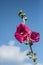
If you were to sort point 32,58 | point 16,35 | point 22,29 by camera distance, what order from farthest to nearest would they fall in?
point 22,29, point 16,35, point 32,58

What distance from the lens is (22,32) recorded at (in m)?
1.00

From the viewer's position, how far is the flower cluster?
913 mm

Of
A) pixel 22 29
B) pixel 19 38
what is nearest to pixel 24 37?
pixel 19 38

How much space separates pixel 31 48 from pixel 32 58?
3.6 inches

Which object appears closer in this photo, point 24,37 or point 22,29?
point 24,37

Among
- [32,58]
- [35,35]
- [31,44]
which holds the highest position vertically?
[35,35]

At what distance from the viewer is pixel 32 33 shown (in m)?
0.99

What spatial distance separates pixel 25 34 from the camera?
3.11 ft

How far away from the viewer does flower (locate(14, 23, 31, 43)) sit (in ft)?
2.98

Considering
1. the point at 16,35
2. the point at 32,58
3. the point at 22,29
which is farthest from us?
the point at 22,29

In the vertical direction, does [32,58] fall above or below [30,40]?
below

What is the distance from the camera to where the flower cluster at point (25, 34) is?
913 millimetres

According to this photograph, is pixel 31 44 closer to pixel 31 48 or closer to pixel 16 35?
pixel 31 48

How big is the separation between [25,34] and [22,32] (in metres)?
0.06
